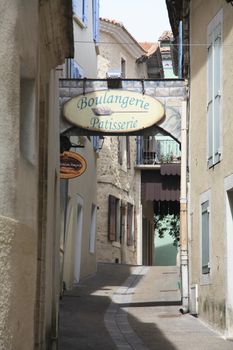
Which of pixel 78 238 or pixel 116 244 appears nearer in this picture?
pixel 78 238

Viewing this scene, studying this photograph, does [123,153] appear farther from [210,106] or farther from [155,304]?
[210,106]

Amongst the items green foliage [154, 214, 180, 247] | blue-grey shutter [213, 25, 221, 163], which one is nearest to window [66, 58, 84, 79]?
blue-grey shutter [213, 25, 221, 163]

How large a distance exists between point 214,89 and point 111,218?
49.3 feet

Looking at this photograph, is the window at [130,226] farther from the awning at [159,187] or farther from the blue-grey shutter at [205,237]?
the blue-grey shutter at [205,237]

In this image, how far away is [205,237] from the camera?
13.7 m

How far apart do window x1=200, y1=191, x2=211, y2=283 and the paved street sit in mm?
942

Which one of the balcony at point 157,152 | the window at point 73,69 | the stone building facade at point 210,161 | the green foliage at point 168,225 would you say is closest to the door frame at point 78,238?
the window at point 73,69

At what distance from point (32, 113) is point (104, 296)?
460 inches

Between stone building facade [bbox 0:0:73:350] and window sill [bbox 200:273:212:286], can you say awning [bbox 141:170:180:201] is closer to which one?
window sill [bbox 200:273:212:286]

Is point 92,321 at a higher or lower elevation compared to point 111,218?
lower

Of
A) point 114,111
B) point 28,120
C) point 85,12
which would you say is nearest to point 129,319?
point 114,111

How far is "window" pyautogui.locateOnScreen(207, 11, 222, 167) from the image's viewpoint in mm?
12766

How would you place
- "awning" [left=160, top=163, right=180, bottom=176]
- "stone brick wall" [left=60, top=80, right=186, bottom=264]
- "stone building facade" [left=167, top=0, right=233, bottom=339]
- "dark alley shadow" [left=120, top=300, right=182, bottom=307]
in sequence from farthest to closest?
"awning" [left=160, top=163, right=180, bottom=176] → "dark alley shadow" [left=120, top=300, right=182, bottom=307] → "stone brick wall" [left=60, top=80, right=186, bottom=264] → "stone building facade" [left=167, top=0, right=233, bottom=339]

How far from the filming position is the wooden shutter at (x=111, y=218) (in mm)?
27422
